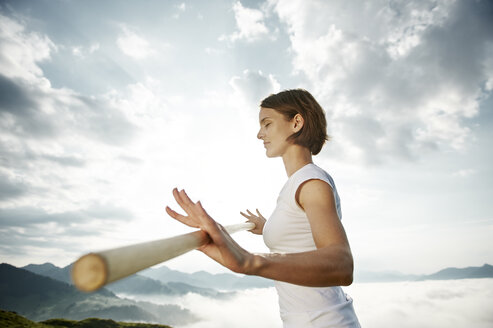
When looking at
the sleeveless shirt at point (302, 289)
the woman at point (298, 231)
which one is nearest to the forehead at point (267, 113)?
the woman at point (298, 231)

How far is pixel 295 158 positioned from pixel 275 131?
45 centimetres

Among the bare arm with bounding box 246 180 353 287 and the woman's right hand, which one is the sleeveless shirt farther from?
the woman's right hand

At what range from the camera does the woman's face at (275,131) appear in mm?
3645

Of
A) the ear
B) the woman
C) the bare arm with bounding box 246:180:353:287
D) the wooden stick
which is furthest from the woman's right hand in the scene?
the wooden stick

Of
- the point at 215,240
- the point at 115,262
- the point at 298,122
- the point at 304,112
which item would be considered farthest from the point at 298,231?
the point at 115,262

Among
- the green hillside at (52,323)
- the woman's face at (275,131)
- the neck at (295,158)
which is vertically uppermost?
the woman's face at (275,131)

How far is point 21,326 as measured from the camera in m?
100

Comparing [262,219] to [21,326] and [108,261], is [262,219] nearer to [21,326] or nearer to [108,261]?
[108,261]

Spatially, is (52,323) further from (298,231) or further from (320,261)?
(320,261)

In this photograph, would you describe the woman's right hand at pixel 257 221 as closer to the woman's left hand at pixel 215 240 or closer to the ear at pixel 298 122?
the ear at pixel 298 122

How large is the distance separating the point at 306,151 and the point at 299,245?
1.29m

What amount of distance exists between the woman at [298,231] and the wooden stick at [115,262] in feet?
1.18

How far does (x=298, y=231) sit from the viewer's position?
9.28 feet

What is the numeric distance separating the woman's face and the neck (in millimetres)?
85
